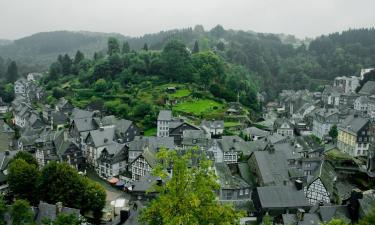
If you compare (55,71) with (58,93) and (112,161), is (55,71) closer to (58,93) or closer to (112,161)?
(58,93)

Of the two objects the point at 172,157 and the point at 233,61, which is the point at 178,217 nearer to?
the point at 172,157

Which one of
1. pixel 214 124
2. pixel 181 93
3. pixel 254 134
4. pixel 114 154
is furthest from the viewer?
pixel 181 93

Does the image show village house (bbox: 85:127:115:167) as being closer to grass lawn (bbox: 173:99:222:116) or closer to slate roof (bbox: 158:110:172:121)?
slate roof (bbox: 158:110:172:121)

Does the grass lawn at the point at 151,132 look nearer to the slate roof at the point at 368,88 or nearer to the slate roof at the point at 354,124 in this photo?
the slate roof at the point at 354,124

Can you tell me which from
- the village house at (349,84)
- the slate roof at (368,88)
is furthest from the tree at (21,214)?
the village house at (349,84)

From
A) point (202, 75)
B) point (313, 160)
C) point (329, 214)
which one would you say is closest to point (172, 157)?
point (329, 214)

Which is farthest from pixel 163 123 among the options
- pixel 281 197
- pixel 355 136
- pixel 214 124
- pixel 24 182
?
pixel 355 136
